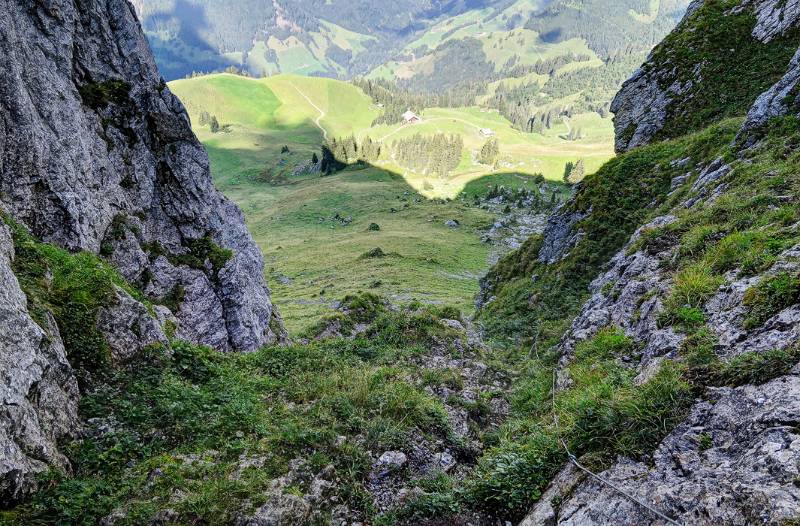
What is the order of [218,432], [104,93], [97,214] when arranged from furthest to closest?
[104,93], [97,214], [218,432]

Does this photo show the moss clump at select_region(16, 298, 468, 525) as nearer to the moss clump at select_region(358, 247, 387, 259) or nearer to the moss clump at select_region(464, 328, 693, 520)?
the moss clump at select_region(464, 328, 693, 520)

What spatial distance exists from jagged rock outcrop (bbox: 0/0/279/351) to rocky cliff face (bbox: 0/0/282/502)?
0.05 metres

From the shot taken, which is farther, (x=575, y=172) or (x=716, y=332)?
(x=575, y=172)

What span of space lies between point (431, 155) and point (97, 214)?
154 meters

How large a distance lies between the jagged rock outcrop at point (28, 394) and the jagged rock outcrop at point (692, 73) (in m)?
32.8

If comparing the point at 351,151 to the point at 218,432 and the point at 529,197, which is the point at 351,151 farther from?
the point at 218,432

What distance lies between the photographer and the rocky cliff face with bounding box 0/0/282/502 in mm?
7918

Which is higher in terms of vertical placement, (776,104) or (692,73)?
(692,73)

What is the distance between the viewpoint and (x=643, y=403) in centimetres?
708

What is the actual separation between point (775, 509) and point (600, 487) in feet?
7.22

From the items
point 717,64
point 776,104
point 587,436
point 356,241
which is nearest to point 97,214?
point 587,436

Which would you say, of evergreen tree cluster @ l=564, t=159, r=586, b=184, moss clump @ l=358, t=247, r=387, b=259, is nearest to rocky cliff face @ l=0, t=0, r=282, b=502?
moss clump @ l=358, t=247, r=387, b=259

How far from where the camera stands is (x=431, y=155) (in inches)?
6363

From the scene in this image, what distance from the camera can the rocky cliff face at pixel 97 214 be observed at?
26.0 feet
